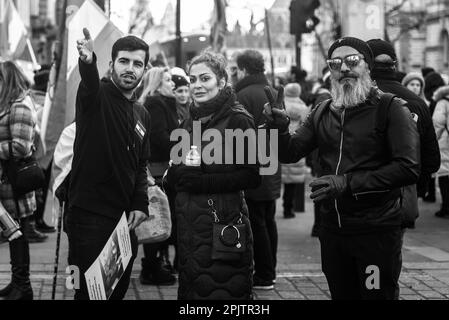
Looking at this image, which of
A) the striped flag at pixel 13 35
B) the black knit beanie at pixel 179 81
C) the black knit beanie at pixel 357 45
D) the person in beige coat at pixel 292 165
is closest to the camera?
the black knit beanie at pixel 357 45

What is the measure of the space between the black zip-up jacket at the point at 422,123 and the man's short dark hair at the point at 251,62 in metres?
1.79

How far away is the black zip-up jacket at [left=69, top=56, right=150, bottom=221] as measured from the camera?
486 centimetres

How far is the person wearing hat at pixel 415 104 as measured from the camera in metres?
5.23

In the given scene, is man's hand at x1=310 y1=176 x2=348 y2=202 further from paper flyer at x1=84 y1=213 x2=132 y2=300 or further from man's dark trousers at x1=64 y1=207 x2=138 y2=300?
man's dark trousers at x1=64 y1=207 x2=138 y2=300

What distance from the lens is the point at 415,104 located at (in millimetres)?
5895

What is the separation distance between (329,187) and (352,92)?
544mm

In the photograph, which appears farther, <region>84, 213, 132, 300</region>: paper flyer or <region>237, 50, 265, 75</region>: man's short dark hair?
<region>237, 50, 265, 75</region>: man's short dark hair

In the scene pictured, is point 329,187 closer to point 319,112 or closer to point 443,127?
point 319,112

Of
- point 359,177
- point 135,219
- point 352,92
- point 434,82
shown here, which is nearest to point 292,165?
point 434,82

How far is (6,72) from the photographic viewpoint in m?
6.63

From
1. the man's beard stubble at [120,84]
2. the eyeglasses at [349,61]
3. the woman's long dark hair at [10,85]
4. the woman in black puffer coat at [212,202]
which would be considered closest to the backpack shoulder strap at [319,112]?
the eyeglasses at [349,61]

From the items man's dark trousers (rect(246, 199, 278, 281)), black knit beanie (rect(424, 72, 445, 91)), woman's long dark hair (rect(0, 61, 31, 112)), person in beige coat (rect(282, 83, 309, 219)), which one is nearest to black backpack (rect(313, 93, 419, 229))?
man's dark trousers (rect(246, 199, 278, 281))

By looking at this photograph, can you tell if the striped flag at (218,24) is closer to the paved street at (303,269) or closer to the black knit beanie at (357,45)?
the paved street at (303,269)

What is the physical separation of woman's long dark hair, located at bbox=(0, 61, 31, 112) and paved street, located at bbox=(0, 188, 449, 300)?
1.61 m
